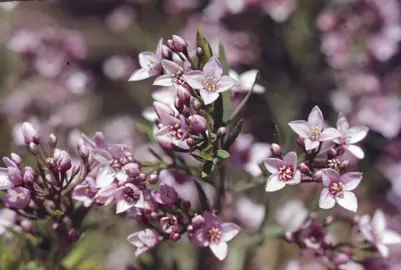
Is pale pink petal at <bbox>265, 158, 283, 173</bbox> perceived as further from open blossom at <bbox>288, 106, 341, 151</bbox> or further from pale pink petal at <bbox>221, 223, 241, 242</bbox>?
pale pink petal at <bbox>221, 223, 241, 242</bbox>

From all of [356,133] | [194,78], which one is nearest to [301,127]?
[356,133]

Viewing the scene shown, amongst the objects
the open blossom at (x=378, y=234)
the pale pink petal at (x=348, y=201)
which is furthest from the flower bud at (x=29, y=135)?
the open blossom at (x=378, y=234)

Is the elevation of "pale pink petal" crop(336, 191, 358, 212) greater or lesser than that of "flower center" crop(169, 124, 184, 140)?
lesser

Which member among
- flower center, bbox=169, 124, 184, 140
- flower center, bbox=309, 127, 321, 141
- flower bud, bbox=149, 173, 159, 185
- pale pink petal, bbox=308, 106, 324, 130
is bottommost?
flower bud, bbox=149, 173, 159, 185

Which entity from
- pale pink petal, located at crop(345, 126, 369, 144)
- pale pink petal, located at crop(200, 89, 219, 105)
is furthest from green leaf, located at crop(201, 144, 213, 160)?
pale pink petal, located at crop(345, 126, 369, 144)

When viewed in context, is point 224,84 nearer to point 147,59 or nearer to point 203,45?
point 203,45

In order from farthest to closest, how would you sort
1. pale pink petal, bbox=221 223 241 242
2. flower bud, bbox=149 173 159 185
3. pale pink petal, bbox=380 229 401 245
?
pale pink petal, bbox=380 229 401 245 < pale pink petal, bbox=221 223 241 242 < flower bud, bbox=149 173 159 185
